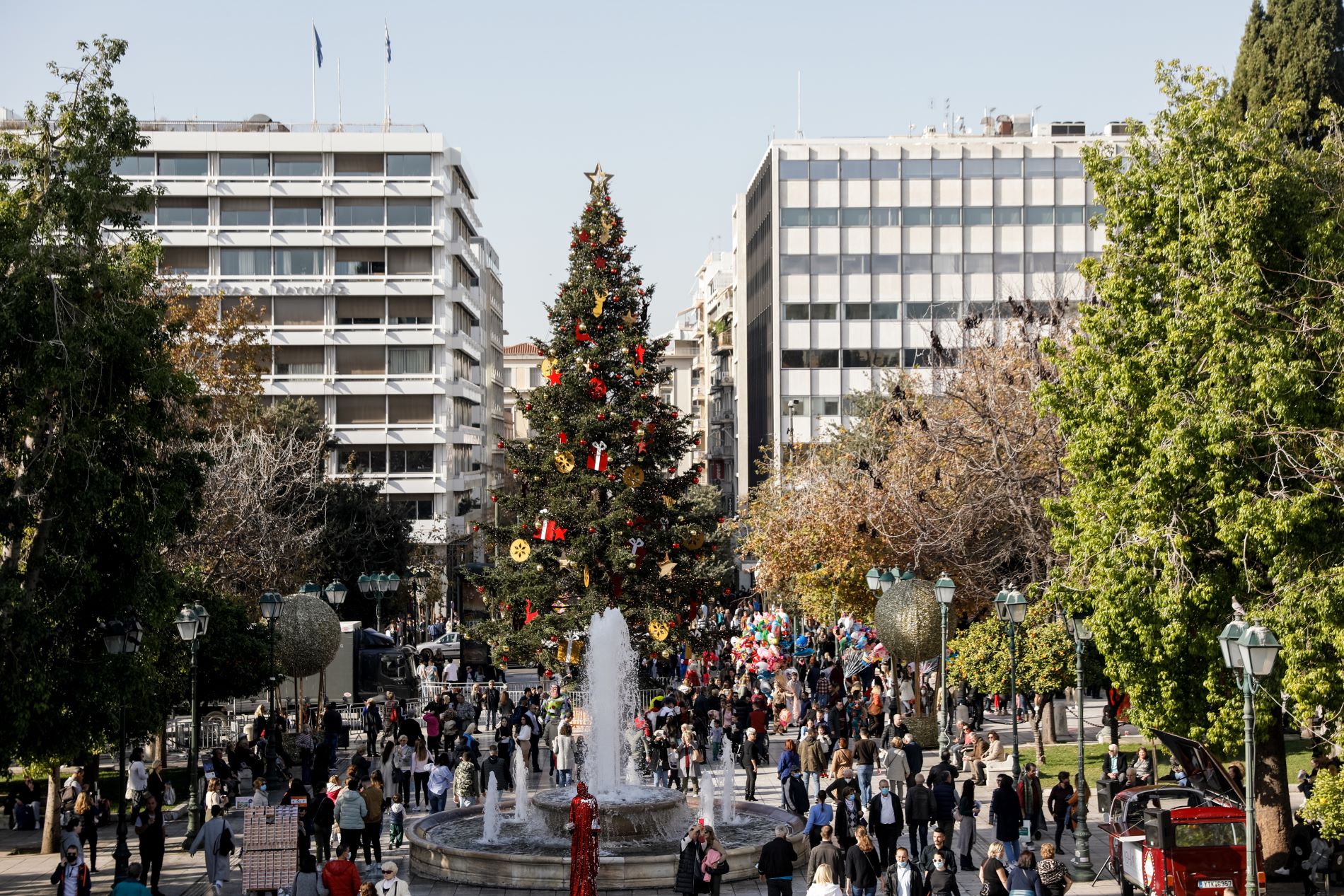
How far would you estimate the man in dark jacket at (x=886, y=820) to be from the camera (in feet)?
63.6

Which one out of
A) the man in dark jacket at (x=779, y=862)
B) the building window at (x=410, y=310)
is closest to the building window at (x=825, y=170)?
the building window at (x=410, y=310)

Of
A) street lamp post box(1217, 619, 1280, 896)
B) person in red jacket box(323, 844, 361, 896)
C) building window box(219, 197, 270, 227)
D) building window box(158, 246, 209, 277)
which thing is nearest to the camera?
street lamp post box(1217, 619, 1280, 896)

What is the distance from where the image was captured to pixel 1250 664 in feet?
46.1

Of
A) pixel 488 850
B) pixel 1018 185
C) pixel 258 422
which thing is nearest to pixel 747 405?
pixel 1018 185

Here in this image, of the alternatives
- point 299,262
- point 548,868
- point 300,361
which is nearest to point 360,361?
point 300,361

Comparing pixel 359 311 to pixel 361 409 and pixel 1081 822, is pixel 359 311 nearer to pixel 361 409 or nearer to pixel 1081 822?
pixel 361 409

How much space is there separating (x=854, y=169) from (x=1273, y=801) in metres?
58.9

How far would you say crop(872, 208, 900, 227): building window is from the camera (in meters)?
74.6

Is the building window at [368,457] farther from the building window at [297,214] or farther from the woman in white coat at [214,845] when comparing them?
the woman in white coat at [214,845]

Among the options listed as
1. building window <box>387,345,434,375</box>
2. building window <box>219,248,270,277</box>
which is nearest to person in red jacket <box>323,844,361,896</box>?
building window <box>387,345,434,375</box>

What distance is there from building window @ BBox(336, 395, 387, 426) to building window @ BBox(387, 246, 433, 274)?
5.95 m

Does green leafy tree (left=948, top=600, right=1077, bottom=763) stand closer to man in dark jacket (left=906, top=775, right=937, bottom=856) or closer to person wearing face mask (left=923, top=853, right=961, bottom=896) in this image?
man in dark jacket (left=906, top=775, right=937, bottom=856)

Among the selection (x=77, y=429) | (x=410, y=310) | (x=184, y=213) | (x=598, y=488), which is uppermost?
(x=184, y=213)

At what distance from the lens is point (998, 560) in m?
33.5
